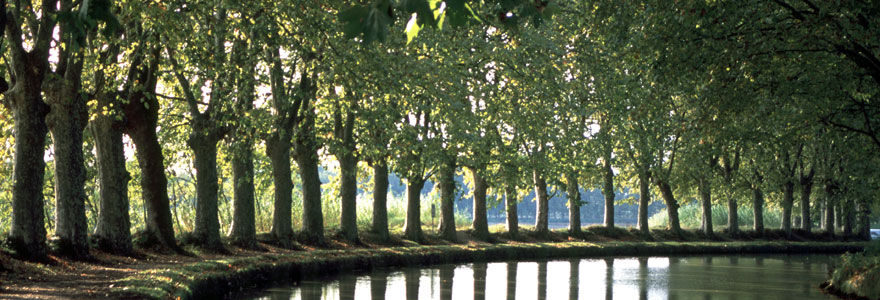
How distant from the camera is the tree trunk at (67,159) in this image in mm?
19062

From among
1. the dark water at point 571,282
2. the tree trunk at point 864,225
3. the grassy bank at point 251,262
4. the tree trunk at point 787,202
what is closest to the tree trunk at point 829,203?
the tree trunk at point 864,225

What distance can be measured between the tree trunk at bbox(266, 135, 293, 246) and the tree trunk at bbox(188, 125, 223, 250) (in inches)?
126

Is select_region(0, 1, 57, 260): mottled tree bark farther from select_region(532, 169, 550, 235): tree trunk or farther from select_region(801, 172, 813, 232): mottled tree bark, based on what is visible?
select_region(801, 172, 813, 232): mottled tree bark

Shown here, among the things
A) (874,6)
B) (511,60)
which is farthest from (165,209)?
(874,6)

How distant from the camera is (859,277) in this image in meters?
19.4

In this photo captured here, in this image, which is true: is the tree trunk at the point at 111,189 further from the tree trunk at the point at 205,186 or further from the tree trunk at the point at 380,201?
the tree trunk at the point at 380,201

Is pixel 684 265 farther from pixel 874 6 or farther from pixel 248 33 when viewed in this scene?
pixel 248 33

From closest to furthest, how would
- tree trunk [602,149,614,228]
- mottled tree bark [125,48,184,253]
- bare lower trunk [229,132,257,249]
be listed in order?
mottled tree bark [125,48,184,253] → bare lower trunk [229,132,257,249] → tree trunk [602,149,614,228]

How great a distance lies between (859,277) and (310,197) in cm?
1619

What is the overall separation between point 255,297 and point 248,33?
4.84m

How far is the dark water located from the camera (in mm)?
18906

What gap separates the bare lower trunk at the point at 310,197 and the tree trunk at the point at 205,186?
16.2 ft

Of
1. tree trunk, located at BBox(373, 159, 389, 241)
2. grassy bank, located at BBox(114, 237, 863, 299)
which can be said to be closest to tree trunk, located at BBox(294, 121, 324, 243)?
grassy bank, located at BBox(114, 237, 863, 299)

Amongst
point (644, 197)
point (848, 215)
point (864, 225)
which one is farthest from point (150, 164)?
point (864, 225)
